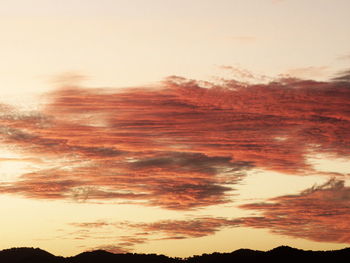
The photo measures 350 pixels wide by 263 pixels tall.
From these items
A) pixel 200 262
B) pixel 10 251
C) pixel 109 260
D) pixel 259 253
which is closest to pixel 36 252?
pixel 10 251

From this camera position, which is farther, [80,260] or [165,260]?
[80,260]

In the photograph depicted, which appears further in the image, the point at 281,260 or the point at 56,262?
the point at 56,262

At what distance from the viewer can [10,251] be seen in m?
200

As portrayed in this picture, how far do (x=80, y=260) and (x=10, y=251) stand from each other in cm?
2458

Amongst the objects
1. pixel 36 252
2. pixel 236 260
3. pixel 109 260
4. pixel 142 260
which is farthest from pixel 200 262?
pixel 36 252

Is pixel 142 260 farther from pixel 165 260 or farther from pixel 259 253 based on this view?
pixel 259 253

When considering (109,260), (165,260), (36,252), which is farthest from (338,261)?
(36,252)

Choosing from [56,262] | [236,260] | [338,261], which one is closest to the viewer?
[338,261]

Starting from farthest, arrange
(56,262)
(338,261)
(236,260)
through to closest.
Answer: (56,262) → (236,260) → (338,261)

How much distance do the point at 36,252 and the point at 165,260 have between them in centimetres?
4787

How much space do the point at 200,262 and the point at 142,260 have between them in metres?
24.0

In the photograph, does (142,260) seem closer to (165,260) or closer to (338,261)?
(165,260)

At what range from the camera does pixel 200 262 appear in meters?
177

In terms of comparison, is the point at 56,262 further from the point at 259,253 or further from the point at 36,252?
the point at 259,253
